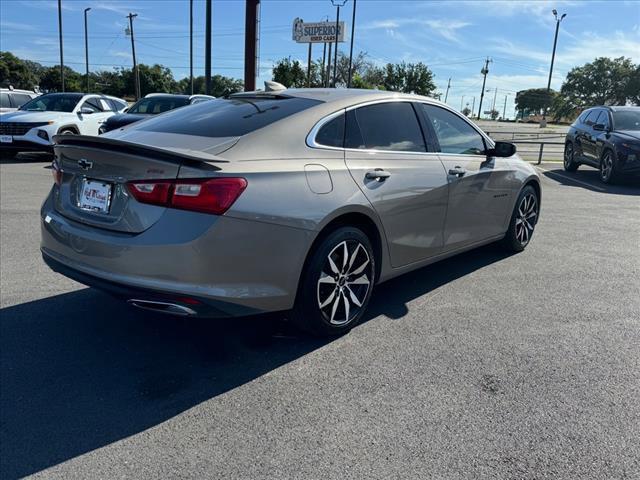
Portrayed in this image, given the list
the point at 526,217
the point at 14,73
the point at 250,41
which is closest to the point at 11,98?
the point at 250,41

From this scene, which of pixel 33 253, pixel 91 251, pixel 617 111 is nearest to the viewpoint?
pixel 91 251

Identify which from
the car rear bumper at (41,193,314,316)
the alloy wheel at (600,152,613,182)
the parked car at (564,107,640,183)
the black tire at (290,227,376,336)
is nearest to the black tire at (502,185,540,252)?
the black tire at (290,227,376,336)

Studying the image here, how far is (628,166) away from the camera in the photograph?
11.3 m

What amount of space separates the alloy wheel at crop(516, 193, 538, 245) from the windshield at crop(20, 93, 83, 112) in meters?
11.8

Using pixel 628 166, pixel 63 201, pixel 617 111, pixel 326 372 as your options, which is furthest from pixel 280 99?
pixel 617 111

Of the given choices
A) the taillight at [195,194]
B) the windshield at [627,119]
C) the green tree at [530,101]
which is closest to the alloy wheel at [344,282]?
the taillight at [195,194]

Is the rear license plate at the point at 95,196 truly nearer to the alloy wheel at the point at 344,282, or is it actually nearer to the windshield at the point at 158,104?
the alloy wheel at the point at 344,282

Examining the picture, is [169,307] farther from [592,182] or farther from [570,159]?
[570,159]

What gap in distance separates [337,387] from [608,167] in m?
11.0

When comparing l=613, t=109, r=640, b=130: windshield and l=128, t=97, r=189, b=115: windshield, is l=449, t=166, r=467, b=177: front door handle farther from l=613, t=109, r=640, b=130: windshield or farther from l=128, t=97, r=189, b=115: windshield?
l=128, t=97, r=189, b=115: windshield

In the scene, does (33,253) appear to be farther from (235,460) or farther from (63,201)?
(235,460)

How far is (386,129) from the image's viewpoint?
4.12 m

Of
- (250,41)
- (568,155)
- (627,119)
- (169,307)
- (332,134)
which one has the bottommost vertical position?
(169,307)

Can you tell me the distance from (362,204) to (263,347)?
116 cm
